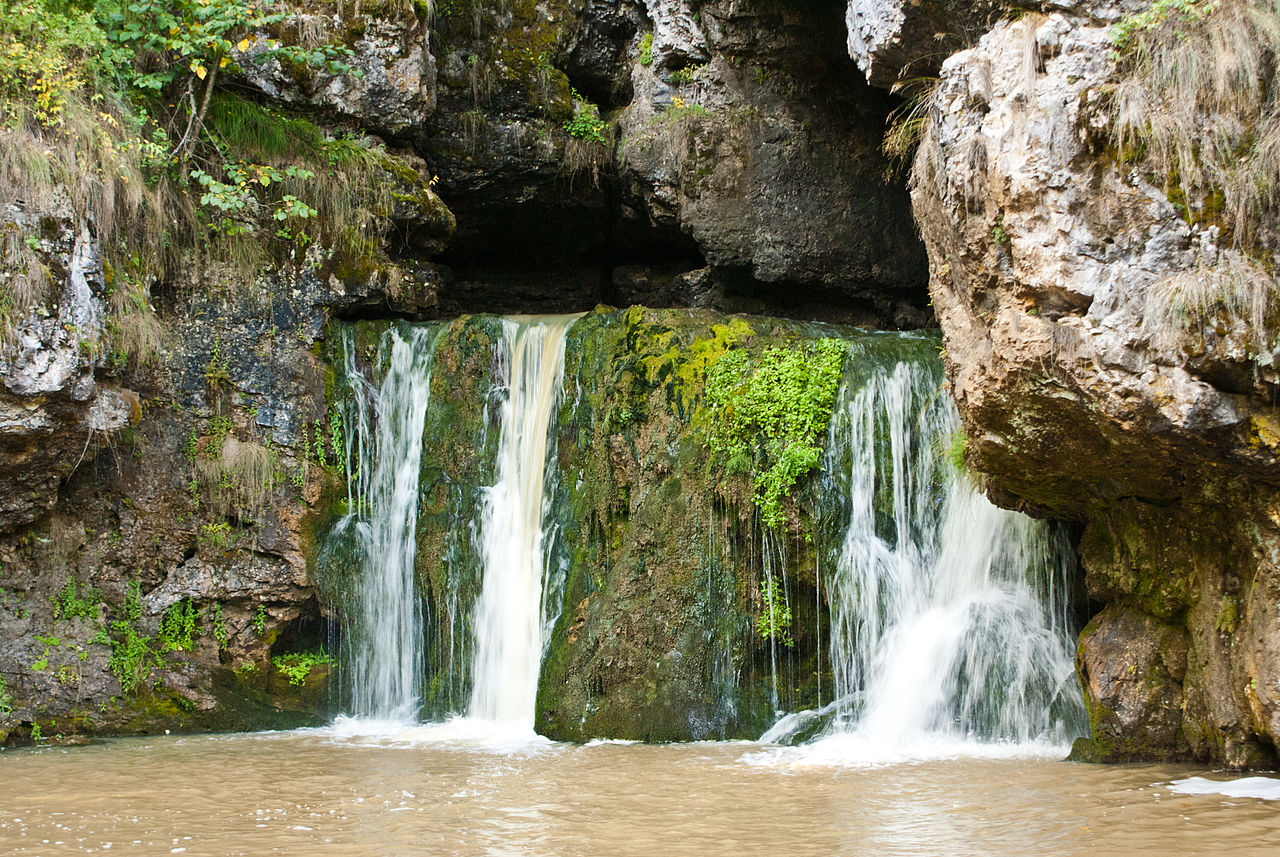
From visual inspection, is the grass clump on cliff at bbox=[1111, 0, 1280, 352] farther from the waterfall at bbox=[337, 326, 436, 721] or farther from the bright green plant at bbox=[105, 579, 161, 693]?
the bright green plant at bbox=[105, 579, 161, 693]

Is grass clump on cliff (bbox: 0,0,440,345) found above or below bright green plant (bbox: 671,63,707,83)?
below

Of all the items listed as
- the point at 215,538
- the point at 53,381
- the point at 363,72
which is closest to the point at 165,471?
the point at 215,538

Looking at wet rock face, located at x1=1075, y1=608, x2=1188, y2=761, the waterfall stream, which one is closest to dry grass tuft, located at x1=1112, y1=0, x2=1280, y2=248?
wet rock face, located at x1=1075, y1=608, x2=1188, y2=761

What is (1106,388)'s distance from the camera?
5.71 m

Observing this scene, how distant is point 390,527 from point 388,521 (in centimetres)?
7

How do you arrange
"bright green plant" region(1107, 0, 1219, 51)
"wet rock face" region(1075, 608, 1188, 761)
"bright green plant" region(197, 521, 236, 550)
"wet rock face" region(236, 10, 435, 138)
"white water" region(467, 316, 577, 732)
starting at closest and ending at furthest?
"bright green plant" region(1107, 0, 1219, 51), "wet rock face" region(1075, 608, 1188, 761), "white water" region(467, 316, 577, 732), "bright green plant" region(197, 521, 236, 550), "wet rock face" region(236, 10, 435, 138)

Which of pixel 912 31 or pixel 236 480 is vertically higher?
pixel 912 31

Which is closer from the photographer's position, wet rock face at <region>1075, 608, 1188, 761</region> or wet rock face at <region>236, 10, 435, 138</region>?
wet rock face at <region>1075, 608, 1188, 761</region>

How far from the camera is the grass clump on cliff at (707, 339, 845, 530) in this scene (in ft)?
27.9

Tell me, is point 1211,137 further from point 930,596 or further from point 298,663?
point 298,663

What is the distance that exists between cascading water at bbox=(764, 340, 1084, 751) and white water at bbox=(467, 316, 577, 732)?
2226mm

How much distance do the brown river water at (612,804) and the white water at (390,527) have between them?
172 cm

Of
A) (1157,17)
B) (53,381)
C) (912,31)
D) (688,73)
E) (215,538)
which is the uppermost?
(688,73)

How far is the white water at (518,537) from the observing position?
29.8 feet
